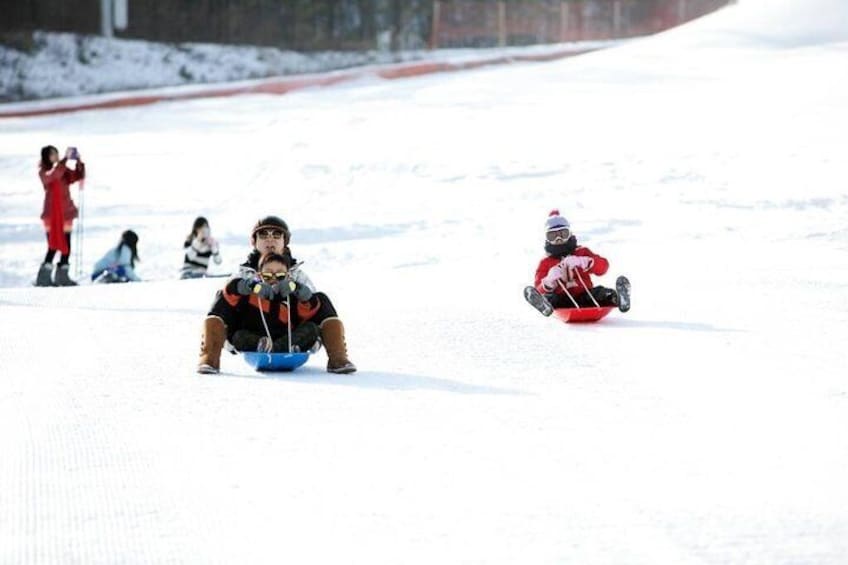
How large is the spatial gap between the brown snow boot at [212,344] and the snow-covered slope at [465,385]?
14 cm

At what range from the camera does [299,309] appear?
29.5 feet

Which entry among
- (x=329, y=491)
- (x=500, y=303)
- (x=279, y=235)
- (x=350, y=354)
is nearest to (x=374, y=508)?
(x=329, y=491)

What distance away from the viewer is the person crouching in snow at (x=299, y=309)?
8.83 m

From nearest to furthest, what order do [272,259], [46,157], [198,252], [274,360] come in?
1. [272,259]
2. [274,360]
3. [198,252]
4. [46,157]

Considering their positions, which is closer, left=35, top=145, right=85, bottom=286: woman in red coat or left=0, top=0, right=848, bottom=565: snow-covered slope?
left=0, top=0, right=848, bottom=565: snow-covered slope

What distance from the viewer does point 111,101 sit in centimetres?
3353

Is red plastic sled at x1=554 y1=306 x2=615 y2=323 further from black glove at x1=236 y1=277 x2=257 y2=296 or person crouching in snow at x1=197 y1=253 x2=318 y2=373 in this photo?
black glove at x1=236 y1=277 x2=257 y2=296

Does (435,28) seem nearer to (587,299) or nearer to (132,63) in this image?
(132,63)

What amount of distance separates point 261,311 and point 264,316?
3 centimetres

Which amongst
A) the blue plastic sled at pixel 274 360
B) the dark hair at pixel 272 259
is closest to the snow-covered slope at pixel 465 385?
the blue plastic sled at pixel 274 360

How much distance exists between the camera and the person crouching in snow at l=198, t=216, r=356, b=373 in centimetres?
883

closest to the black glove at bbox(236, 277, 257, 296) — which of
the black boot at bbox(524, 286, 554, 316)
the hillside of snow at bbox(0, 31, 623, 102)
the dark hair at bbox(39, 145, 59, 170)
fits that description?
the black boot at bbox(524, 286, 554, 316)

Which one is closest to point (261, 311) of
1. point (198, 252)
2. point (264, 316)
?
point (264, 316)

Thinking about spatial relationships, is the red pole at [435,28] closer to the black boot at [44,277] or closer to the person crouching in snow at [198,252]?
the black boot at [44,277]
